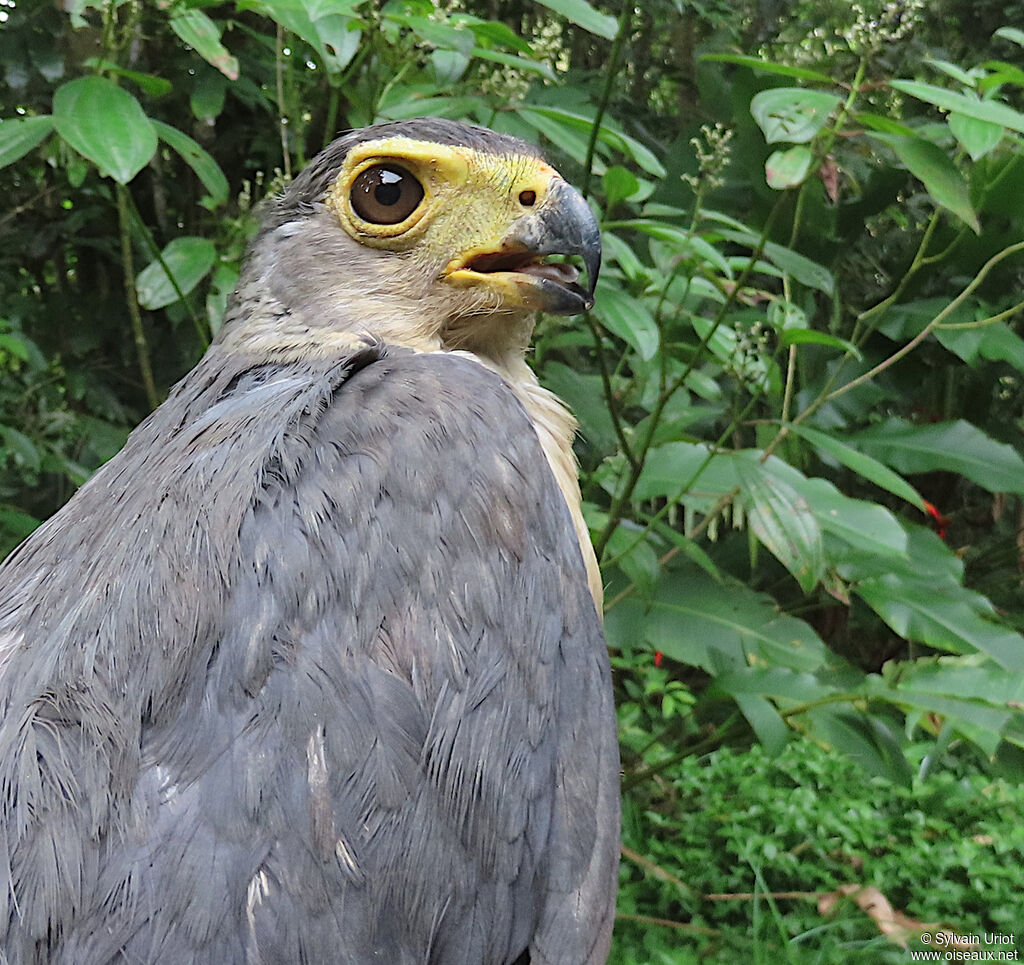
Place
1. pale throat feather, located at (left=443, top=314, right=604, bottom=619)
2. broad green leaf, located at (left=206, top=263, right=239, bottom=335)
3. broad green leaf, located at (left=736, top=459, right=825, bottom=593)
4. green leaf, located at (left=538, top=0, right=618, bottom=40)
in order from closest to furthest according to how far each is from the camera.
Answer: pale throat feather, located at (left=443, top=314, right=604, bottom=619), green leaf, located at (left=538, top=0, right=618, bottom=40), broad green leaf, located at (left=736, top=459, right=825, bottom=593), broad green leaf, located at (left=206, top=263, right=239, bottom=335)

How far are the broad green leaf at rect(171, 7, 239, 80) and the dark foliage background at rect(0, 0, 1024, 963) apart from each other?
29mm

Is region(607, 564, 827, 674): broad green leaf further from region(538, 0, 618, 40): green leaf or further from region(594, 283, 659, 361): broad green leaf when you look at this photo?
region(538, 0, 618, 40): green leaf

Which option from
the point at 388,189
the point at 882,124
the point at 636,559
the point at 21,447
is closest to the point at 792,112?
the point at 882,124

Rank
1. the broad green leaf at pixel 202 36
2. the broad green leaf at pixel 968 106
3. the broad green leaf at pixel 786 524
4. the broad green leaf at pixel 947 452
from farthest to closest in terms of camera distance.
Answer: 1. the broad green leaf at pixel 947 452
2. the broad green leaf at pixel 786 524
3. the broad green leaf at pixel 202 36
4. the broad green leaf at pixel 968 106

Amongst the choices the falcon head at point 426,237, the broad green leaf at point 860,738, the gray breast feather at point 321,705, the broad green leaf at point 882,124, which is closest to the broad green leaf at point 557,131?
Answer: the falcon head at point 426,237

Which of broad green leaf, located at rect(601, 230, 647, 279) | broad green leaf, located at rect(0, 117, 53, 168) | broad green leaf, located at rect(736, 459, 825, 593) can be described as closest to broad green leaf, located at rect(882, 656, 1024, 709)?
broad green leaf, located at rect(736, 459, 825, 593)

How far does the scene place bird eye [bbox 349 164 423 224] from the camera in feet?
7.11

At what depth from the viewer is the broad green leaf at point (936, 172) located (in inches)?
110

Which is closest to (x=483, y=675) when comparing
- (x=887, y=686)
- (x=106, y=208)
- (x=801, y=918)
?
(x=887, y=686)

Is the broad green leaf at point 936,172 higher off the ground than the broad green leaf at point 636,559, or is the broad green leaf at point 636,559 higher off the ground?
the broad green leaf at point 936,172

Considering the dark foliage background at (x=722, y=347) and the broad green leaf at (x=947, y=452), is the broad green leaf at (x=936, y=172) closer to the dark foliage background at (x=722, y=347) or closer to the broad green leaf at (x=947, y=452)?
the dark foliage background at (x=722, y=347)

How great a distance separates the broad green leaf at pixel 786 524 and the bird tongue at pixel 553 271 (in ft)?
3.03

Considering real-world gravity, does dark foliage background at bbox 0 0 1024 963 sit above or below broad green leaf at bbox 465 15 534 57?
below

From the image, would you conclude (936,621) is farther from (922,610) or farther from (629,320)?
(629,320)
